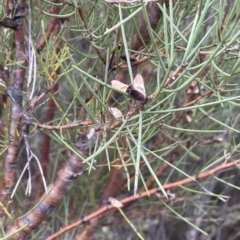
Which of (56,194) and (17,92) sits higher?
(17,92)

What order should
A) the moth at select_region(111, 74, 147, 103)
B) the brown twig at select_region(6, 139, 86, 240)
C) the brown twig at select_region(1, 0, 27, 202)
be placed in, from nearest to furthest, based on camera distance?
1. the moth at select_region(111, 74, 147, 103)
2. the brown twig at select_region(1, 0, 27, 202)
3. the brown twig at select_region(6, 139, 86, 240)

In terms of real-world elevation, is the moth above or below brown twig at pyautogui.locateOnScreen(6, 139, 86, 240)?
above

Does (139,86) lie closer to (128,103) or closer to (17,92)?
(128,103)

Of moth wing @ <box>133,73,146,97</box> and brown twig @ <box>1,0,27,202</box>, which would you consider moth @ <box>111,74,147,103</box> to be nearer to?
moth wing @ <box>133,73,146,97</box>

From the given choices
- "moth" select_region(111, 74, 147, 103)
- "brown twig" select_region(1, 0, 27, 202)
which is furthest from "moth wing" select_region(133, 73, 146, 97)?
"brown twig" select_region(1, 0, 27, 202)

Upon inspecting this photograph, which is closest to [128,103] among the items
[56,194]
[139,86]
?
[139,86]

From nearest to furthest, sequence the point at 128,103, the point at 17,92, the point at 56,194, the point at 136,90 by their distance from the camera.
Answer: the point at 136,90
the point at 128,103
the point at 17,92
the point at 56,194

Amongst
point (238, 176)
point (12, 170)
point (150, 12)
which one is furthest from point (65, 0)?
point (238, 176)

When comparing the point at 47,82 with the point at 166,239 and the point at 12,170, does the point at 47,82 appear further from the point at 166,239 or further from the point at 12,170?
the point at 166,239

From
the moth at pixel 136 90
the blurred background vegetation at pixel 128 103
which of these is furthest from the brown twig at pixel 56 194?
the moth at pixel 136 90
